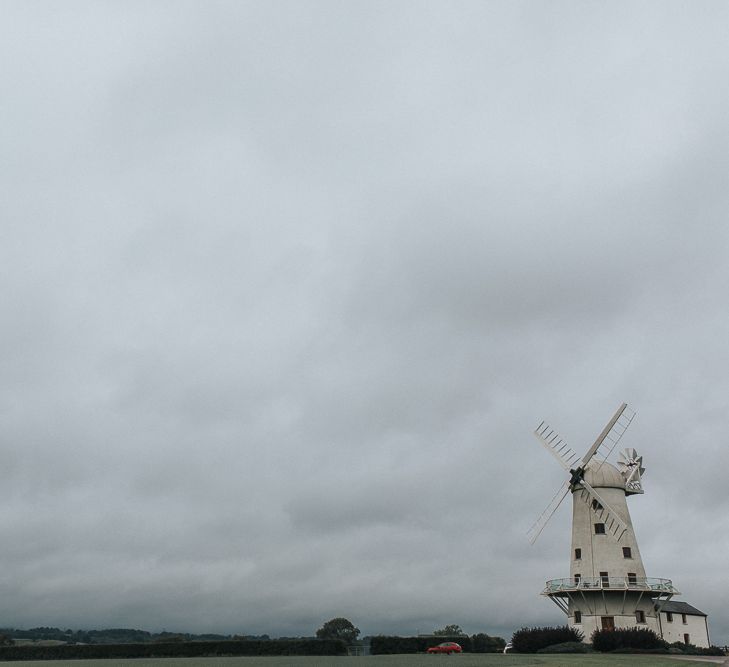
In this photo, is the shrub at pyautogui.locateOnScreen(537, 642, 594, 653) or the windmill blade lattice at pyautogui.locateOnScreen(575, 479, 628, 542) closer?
the shrub at pyautogui.locateOnScreen(537, 642, 594, 653)

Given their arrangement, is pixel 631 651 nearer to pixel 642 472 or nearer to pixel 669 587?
pixel 669 587

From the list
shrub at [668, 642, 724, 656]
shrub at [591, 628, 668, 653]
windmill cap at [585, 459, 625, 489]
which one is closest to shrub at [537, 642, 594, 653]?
shrub at [591, 628, 668, 653]

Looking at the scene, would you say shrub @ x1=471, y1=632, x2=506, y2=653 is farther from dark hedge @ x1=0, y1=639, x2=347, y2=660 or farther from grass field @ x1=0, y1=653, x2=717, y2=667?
grass field @ x1=0, y1=653, x2=717, y2=667

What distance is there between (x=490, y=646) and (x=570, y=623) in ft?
23.8

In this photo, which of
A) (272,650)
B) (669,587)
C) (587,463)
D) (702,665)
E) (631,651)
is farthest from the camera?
(587,463)

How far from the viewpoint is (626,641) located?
50.2 m

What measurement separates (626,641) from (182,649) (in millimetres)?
33692

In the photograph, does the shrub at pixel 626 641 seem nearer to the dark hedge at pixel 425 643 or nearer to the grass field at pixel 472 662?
the grass field at pixel 472 662

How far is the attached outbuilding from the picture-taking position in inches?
2496

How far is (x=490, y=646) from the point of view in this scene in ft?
207

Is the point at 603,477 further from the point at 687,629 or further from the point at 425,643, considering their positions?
the point at 425,643

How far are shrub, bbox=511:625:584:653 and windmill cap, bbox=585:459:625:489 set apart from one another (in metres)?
13.8

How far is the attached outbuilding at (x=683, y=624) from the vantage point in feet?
208

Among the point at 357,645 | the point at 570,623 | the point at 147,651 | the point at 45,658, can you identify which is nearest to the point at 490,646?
the point at 570,623
